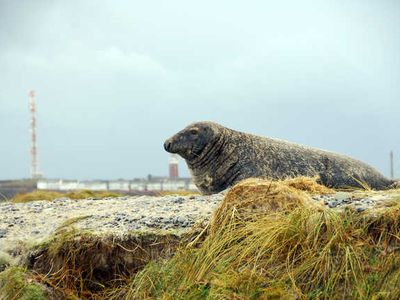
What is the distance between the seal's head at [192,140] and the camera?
12.1 m

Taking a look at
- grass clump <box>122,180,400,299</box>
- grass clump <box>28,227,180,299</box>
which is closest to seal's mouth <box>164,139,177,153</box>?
grass clump <box>28,227,180,299</box>

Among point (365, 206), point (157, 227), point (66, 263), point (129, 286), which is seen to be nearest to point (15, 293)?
point (66, 263)

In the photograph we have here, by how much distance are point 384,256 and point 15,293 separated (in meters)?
3.72

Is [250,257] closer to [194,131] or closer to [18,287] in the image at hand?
[18,287]

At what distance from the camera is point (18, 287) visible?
7289 millimetres

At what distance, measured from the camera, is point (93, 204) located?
10703 millimetres

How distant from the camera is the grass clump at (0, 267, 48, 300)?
7.26 meters

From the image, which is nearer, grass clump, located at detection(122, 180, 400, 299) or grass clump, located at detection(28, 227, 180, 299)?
grass clump, located at detection(122, 180, 400, 299)

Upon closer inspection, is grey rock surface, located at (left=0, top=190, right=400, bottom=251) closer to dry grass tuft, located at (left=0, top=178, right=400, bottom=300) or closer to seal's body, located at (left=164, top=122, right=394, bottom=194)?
dry grass tuft, located at (left=0, top=178, right=400, bottom=300)

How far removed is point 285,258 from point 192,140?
5953 millimetres

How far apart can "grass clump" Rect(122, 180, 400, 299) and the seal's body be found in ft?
15.8

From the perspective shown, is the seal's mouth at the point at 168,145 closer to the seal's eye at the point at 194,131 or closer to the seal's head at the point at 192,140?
the seal's head at the point at 192,140

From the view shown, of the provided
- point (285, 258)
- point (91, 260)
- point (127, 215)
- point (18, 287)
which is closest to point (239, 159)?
point (127, 215)

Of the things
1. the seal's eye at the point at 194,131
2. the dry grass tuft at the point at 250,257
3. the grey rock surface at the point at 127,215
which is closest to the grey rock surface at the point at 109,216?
the grey rock surface at the point at 127,215
